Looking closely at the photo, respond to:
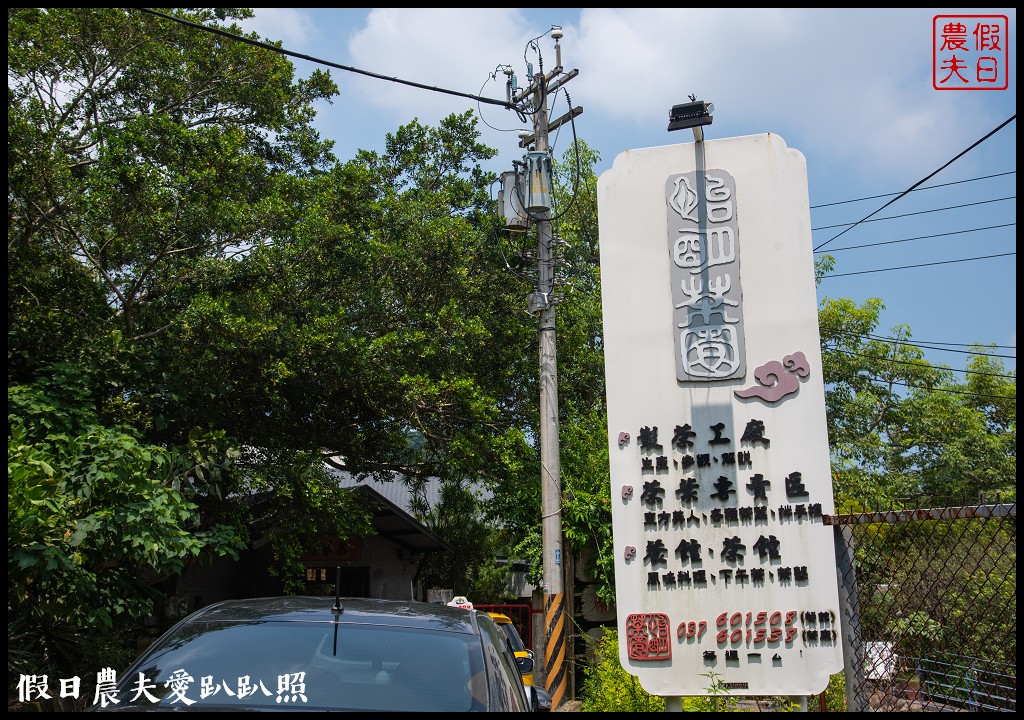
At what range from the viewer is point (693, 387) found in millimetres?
6770

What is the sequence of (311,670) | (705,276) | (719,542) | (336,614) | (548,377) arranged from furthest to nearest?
(548,377)
(705,276)
(719,542)
(336,614)
(311,670)

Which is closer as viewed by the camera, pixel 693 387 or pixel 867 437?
pixel 693 387

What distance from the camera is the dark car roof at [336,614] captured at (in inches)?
157

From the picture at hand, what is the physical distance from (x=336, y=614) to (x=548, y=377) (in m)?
6.65

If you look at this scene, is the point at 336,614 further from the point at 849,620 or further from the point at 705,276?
the point at 705,276

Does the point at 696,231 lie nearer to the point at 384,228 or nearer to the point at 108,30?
the point at 384,228

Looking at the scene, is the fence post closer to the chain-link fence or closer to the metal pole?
the chain-link fence

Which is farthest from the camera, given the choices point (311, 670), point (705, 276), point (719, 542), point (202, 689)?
point (705, 276)

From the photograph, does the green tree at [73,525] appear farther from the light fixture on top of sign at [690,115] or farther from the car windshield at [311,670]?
the light fixture on top of sign at [690,115]

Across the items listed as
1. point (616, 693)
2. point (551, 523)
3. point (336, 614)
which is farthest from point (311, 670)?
point (551, 523)

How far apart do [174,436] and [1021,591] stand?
Result: 1075 cm

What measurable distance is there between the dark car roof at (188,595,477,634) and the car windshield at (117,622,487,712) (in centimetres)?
6

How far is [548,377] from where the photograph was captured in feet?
34.4

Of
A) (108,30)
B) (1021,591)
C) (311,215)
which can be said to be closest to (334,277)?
(311,215)
